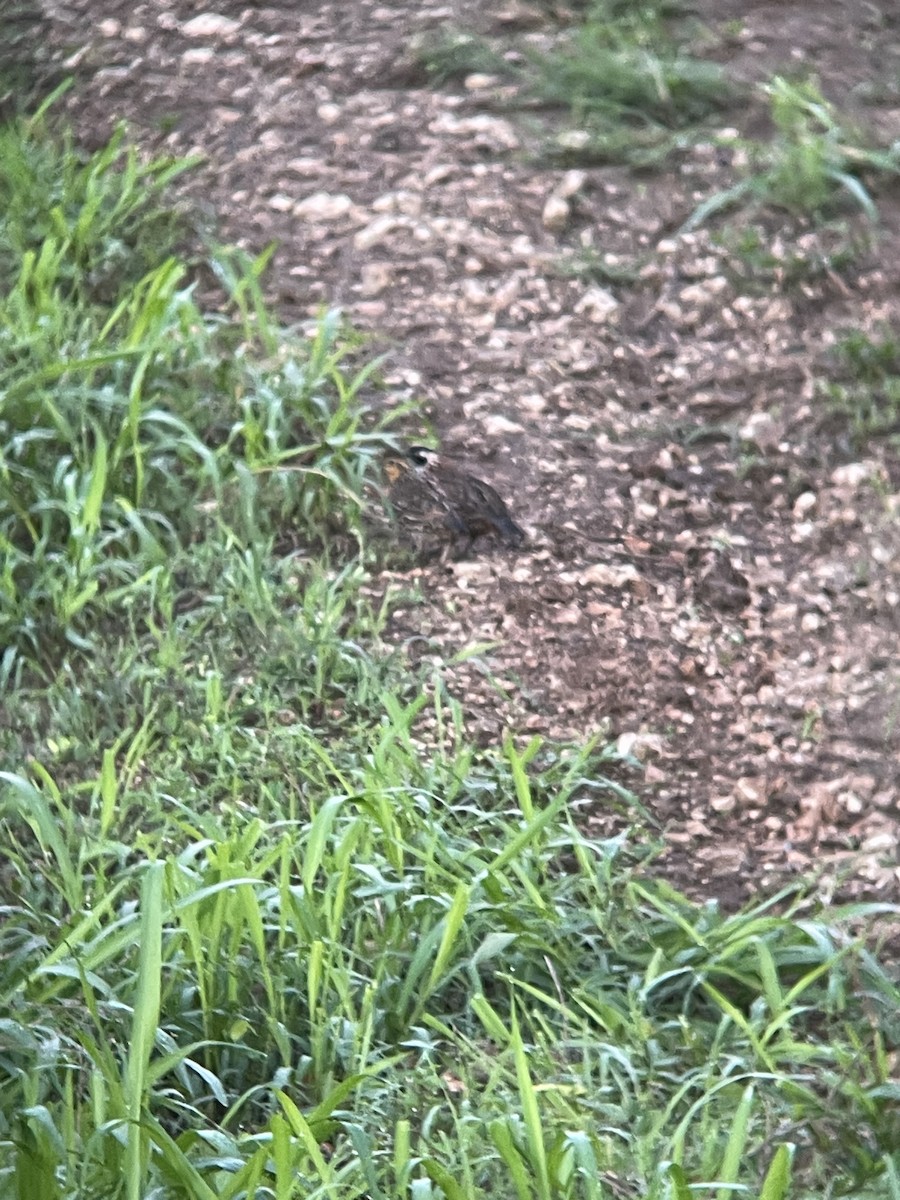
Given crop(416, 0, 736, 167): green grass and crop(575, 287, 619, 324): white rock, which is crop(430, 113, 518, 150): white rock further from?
crop(575, 287, 619, 324): white rock

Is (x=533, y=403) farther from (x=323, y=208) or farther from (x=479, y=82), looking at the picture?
(x=479, y=82)

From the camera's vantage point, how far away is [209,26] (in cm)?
423

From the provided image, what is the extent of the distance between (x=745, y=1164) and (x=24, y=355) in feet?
7.38

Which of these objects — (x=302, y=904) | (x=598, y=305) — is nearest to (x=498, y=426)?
(x=598, y=305)

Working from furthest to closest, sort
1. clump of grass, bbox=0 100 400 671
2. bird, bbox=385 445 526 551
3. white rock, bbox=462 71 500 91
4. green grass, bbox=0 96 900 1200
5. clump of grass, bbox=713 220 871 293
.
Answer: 1. white rock, bbox=462 71 500 91
2. clump of grass, bbox=713 220 871 293
3. bird, bbox=385 445 526 551
4. clump of grass, bbox=0 100 400 671
5. green grass, bbox=0 96 900 1200

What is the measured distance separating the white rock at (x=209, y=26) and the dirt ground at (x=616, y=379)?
2 cm

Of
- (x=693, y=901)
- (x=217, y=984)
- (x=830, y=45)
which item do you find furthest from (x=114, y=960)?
(x=830, y=45)

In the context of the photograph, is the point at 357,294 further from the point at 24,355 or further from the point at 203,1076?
the point at 203,1076

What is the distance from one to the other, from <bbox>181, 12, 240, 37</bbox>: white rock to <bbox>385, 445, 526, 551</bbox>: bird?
1676 millimetres

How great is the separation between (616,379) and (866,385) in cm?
54

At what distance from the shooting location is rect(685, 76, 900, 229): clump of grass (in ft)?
11.7

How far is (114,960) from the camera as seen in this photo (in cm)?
233

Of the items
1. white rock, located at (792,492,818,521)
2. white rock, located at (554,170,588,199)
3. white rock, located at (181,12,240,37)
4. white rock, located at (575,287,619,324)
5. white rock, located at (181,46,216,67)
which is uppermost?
white rock, located at (181,12,240,37)

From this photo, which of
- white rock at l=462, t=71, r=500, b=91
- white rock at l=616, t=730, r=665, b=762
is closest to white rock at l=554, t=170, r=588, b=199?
white rock at l=462, t=71, r=500, b=91
